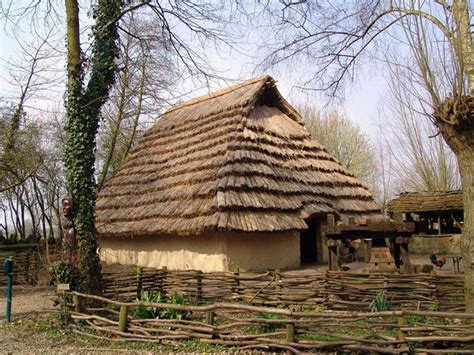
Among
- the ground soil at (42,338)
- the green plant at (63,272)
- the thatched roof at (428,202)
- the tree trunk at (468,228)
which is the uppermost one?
the thatched roof at (428,202)

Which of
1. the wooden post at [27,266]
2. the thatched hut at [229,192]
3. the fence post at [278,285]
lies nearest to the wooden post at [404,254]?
the fence post at [278,285]

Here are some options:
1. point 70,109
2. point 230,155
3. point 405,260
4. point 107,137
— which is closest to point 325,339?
point 405,260

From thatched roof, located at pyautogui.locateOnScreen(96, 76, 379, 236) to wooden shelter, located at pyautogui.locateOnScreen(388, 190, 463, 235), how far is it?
6.38 meters

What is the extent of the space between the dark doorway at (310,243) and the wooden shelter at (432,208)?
6645mm

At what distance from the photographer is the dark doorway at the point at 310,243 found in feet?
54.1

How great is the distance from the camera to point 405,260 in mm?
8914

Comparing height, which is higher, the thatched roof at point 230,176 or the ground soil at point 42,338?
the thatched roof at point 230,176

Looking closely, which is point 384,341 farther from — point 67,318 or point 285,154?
point 285,154

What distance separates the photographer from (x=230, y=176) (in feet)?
43.6

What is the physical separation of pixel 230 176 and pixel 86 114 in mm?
5328

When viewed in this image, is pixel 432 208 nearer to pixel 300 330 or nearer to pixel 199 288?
pixel 199 288

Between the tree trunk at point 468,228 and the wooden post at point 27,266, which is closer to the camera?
the tree trunk at point 468,228

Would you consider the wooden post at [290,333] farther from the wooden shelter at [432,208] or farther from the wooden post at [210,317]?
the wooden shelter at [432,208]

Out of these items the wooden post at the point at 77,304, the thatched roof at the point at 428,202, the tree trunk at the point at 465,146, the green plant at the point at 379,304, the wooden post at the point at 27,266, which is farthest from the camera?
the thatched roof at the point at 428,202
